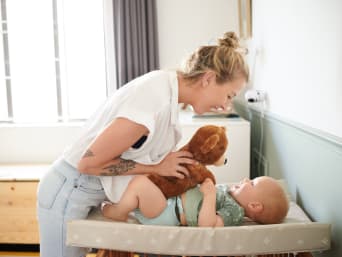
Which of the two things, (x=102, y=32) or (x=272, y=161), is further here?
(x=102, y=32)

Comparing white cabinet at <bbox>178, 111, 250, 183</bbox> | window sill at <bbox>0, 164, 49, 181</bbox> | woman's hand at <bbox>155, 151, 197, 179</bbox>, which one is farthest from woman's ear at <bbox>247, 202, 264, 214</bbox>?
window sill at <bbox>0, 164, 49, 181</bbox>

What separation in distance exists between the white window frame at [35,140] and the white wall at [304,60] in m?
1.57

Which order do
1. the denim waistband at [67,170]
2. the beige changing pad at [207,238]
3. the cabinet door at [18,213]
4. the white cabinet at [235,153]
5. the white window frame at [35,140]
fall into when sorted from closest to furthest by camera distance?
the beige changing pad at [207,238] → the denim waistband at [67,170] → the white cabinet at [235,153] → the cabinet door at [18,213] → the white window frame at [35,140]

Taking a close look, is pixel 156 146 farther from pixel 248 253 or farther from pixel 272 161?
pixel 272 161

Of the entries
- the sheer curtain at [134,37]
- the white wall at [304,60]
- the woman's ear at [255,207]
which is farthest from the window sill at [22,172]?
the woman's ear at [255,207]

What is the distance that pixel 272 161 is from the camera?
7.13 ft

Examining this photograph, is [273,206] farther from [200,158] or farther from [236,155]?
[236,155]

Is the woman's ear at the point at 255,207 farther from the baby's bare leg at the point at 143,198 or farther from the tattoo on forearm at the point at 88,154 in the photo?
the tattoo on forearm at the point at 88,154

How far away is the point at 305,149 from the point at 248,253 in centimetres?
61

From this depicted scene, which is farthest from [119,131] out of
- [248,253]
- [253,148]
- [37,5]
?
[37,5]

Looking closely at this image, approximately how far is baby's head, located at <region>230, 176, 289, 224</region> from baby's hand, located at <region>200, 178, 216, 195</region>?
0.45 ft

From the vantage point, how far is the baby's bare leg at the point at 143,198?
1329mm

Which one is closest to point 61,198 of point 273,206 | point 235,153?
point 273,206

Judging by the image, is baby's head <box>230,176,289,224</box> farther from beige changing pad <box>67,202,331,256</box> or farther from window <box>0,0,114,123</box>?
window <box>0,0,114,123</box>
